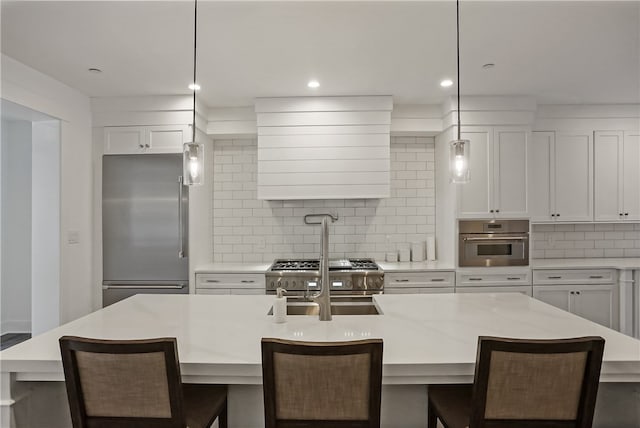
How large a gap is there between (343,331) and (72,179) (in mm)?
3147

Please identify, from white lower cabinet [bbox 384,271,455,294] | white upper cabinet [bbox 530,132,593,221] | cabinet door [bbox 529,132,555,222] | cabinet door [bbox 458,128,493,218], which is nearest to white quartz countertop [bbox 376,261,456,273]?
white lower cabinet [bbox 384,271,455,294]

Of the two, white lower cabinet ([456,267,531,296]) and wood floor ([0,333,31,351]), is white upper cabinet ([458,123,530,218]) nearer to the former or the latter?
white lower cabinet ([456,267,531,296])

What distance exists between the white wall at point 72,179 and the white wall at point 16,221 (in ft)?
5.70

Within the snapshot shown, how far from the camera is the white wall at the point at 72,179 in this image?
319 centimetres

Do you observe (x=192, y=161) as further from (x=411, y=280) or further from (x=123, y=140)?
(x=411, y=280)

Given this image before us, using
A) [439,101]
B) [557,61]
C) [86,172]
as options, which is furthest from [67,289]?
[557,61]

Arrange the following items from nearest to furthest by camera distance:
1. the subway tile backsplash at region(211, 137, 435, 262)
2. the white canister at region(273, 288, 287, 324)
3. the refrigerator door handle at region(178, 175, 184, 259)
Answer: the white canister at region(273, 288, 287, 324)
the refrigerator door handle at region(178, 175, 184, 259)
the subway tile backsplash at region(211, 137, 435, 262)

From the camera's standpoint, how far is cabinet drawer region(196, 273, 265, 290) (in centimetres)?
369

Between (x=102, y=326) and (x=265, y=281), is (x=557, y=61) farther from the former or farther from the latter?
(x=102, y=326)

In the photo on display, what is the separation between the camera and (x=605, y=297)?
3746 millimetres

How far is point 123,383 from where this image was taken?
50.6 inches

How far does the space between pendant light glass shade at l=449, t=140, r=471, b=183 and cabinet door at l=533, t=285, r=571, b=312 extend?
96.5 inches

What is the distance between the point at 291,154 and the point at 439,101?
5.38ft

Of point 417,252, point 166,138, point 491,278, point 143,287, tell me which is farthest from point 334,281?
point 166,138
